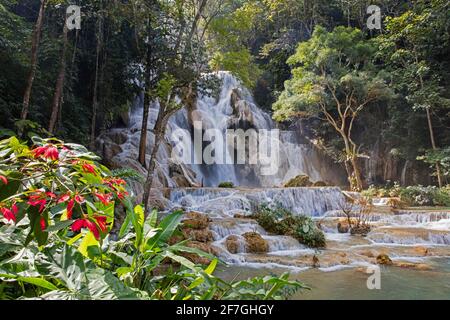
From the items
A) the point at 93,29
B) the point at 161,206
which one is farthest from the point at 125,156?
the point at 93,29

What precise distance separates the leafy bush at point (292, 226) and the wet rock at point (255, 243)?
38.8 inches

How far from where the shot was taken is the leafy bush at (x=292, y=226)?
758cm

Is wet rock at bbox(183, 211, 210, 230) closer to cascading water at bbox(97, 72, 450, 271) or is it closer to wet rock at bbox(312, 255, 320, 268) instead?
cascading water at bbox(97, 72, 450, 271)

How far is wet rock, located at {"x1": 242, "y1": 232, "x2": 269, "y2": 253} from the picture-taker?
7.06 m

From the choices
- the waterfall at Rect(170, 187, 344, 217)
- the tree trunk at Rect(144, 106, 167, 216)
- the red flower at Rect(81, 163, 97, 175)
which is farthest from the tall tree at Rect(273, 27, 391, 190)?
the red flower at Rect(81, 163, 97, 175)

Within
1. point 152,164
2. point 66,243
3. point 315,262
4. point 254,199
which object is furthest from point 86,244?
point 254,199

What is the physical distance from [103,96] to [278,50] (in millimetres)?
14869

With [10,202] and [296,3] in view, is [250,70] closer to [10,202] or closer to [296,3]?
[10,202]

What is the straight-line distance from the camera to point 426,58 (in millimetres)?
16125

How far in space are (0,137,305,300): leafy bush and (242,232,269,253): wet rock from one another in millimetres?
5316

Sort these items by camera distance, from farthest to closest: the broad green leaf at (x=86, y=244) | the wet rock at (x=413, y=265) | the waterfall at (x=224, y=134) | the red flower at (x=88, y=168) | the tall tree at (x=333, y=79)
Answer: the tall tree at (x=333, y=79), the waterfall at (x=224, y=134), the wet rock at (x=413, y=265), the broad green leaf at (x=86, y=244), the red flower at (x=88, y=168)

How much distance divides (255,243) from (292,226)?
5.24ft

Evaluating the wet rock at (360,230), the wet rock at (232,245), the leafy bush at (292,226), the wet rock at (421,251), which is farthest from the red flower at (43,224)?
the wet rock at (360,230)

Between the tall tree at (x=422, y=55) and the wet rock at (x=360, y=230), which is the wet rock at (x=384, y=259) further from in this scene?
the tall tree at (x=422, y=55)
